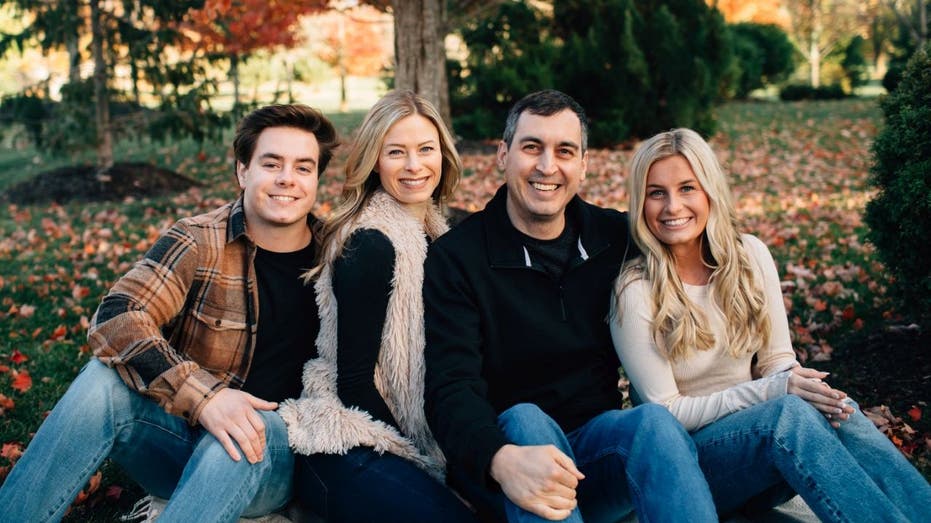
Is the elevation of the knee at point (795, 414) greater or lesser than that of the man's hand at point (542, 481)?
greater

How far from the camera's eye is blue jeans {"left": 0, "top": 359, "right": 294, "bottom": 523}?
248 cm

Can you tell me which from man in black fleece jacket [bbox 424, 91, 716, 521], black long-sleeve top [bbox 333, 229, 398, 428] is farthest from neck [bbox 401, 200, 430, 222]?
black long-sleeve top [bbox 333, 229, 398, 428]

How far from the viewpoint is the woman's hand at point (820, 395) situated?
255 centimetres

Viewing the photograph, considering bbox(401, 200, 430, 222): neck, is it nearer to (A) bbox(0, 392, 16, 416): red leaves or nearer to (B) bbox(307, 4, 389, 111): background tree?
(A) bbox(0, 392, 16, 416): red leaves

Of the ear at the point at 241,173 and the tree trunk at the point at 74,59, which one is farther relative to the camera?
the tree trunk at the point at 74,59

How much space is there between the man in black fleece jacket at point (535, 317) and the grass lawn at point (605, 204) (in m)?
1.64

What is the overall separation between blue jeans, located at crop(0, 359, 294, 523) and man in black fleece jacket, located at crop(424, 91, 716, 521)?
65 cm

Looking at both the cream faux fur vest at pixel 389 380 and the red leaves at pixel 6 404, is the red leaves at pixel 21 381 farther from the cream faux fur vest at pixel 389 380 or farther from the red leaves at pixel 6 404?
the cream faux fur vest at pixel 389 380

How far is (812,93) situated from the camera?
72.2 feet

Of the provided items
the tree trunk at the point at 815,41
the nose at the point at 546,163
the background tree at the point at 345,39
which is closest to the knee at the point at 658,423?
the nose at the point at 546,163

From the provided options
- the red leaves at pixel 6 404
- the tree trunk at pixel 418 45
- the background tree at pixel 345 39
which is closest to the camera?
the red leaves at pixel 6 404

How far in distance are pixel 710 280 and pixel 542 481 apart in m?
1.14

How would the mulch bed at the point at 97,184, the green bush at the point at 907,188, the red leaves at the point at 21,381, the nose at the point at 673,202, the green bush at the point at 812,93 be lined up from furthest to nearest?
1. the green bush at the point at 812,93
2. the mulch bed at the point at 97,184
3. the red leaves at the point at 21,381
4. the green bush at the point at 907,188
5. the nose at the point at 673,202

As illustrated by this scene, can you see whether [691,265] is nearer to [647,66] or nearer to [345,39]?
[647,66]
